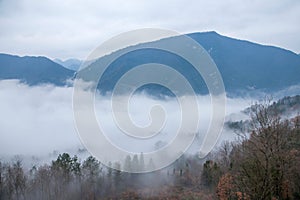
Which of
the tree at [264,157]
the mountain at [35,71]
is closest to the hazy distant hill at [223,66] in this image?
the mountain at [35,71]

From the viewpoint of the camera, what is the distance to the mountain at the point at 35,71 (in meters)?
144

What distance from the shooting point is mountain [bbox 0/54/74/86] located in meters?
144

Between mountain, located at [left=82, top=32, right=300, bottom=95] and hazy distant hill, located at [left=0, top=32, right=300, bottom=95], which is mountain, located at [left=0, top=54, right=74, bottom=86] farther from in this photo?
mountain, located at [left=82, top=32, right=300, bottom=95]

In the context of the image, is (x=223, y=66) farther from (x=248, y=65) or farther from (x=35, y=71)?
(x=35, y=71)

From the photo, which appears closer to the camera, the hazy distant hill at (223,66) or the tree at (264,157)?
the tree at (264,157)

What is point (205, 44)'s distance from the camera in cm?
18388

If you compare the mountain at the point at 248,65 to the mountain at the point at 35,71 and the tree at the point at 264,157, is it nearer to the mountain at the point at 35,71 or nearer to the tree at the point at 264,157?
the mountain at the point at 35,71

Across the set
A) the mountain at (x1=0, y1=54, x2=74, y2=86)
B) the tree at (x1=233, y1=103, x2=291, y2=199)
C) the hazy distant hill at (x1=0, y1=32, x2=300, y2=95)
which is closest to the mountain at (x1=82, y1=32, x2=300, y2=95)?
the hazy distant hill at (x1=0, y1=32, x2=300, y2=95)

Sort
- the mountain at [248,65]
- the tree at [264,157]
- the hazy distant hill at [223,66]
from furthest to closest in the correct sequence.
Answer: the mountain at [248,65] < the hazy distant hill at [223,66] < the tree at [264,157]

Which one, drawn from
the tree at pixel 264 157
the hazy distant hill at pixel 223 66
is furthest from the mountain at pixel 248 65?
the tree at pixel 264 157

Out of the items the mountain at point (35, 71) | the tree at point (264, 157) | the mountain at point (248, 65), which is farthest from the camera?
the mountain at point (248, 65)

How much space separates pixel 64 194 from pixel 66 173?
1907mm

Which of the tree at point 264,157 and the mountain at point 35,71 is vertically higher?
the mountain at point 35,71

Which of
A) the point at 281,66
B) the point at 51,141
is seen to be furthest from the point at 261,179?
the point at 281,66
